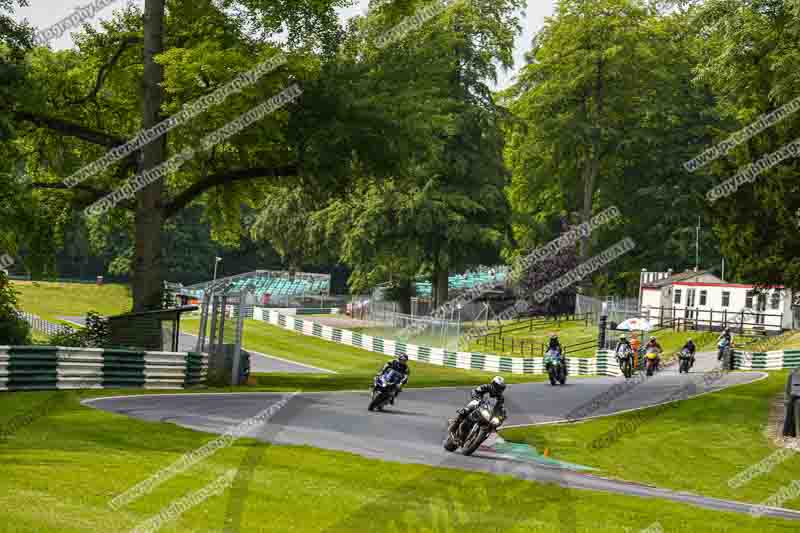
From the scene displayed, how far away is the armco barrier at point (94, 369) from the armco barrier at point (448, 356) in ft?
56.6

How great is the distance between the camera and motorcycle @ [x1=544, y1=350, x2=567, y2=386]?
37094mm

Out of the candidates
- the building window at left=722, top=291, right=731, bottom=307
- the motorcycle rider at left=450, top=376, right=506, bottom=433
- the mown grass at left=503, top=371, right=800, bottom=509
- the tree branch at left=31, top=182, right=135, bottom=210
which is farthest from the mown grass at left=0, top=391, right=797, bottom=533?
the building window at left=722, top=291, right=731, bottom=307

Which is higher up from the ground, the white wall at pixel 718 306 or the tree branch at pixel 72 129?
the tree branch at pixel 72 129

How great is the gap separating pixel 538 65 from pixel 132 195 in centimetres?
4302

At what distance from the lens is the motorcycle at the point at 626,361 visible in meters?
40.2

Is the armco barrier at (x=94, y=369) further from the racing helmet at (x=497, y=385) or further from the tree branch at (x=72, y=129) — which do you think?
the racing helmet at (x=497, y=385)

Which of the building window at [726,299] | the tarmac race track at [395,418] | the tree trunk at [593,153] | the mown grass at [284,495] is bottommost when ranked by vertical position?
the tarmac race track at [395,418]

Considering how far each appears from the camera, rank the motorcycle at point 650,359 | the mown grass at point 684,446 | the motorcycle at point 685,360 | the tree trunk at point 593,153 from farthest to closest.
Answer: the tree trunk at point 593,153
the motorcycle at point 685,360
the motorcycle at point 650,359
the mown grass at point 684,446

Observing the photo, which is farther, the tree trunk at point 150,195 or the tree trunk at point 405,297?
the tree trunk at point 405,297

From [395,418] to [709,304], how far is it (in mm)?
40884

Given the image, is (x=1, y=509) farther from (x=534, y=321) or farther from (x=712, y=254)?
(x=712, y=254)

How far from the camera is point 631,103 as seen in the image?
71.4 m

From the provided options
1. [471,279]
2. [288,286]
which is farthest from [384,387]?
[471,279]

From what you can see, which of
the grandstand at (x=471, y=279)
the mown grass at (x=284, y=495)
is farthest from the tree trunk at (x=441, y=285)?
the mown grass at (x=284, y=495)
